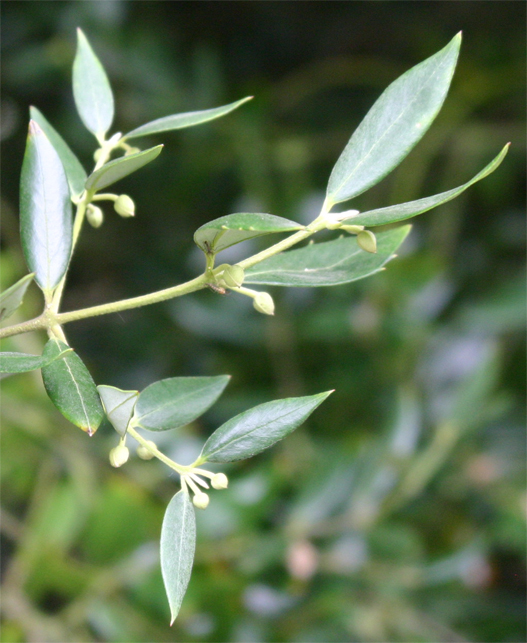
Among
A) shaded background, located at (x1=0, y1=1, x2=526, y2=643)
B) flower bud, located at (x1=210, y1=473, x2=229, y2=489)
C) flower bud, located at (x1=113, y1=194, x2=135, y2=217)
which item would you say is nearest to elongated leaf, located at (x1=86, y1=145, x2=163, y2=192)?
flower bud, located at (x1=113, y1=194, x2=135, y2=217)

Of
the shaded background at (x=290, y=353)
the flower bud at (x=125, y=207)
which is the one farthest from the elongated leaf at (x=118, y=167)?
Result: the shaded background at (x=290, y=353)

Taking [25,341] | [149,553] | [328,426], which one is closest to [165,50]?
[25,341]

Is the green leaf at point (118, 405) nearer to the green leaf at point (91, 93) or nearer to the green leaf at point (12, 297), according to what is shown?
the green leaf at point (12, 297)

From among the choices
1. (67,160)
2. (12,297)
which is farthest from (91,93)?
(12,297)

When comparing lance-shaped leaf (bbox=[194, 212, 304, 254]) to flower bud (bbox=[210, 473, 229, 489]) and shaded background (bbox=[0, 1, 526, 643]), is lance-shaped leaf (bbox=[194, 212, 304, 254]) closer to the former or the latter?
flower bud (bbox=[210, 473, 229, 489])

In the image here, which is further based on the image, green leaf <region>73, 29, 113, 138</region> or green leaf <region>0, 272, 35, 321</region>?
green leaf <region>73, 29, 113, 138</region>
